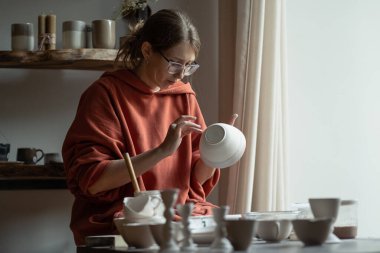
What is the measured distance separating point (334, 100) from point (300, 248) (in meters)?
1.55

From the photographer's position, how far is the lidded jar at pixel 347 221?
2004mm

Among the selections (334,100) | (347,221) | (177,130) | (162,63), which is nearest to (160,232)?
(347,221)

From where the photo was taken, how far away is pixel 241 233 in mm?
1652

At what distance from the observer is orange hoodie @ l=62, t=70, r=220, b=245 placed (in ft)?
8.15

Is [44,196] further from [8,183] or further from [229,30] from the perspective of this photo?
[229,30]

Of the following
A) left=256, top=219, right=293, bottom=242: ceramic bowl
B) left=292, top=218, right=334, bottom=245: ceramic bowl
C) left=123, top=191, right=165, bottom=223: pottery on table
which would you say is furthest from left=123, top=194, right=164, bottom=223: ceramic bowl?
left=292, top=218, right=334, bottom=245: ceramic bowl

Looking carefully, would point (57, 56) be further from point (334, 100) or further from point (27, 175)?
point (334, 100)

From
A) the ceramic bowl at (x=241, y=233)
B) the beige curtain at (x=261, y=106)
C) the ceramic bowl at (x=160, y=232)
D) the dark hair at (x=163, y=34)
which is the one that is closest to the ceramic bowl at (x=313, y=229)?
the ceramic bowl at (x=241, y=233)

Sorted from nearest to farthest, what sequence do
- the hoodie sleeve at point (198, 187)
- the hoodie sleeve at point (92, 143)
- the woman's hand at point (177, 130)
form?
the woman's hand at point (177, 130) < the hoodie sleeve at point (92, 143) < the hoodie sleeve at point (198, 187)

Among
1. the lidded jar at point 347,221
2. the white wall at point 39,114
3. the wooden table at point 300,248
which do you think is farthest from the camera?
the white wall at point 39,114

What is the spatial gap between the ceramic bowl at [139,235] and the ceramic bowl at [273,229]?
260mm

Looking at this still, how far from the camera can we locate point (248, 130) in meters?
3.01

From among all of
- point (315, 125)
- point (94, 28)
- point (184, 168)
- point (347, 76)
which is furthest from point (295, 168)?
point (94, 28)

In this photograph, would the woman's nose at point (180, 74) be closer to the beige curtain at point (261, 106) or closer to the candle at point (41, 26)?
the beige curtain at point (261, 106)
